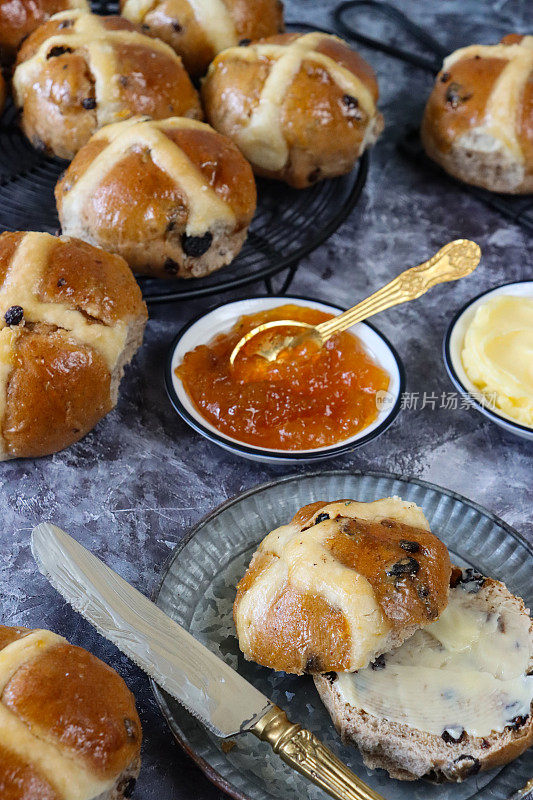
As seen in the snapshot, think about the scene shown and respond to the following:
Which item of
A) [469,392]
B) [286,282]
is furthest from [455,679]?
[286,282]

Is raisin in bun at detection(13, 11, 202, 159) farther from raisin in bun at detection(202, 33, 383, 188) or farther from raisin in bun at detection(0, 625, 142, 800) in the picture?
raisin in bun at detection(0, 625, 142, 800)

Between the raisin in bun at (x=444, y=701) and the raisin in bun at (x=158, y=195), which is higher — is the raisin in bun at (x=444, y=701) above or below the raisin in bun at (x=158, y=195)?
below

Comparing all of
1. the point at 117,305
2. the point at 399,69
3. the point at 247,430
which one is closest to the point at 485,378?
the point at 247,430

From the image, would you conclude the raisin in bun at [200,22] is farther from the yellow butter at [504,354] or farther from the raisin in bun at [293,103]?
the yellow butter at [504,354]

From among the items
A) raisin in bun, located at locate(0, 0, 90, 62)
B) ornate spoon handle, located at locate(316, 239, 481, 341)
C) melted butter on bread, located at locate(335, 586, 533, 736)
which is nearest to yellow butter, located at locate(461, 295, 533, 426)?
ornate spoon handle, located at locate(316, 239, 481, 341)

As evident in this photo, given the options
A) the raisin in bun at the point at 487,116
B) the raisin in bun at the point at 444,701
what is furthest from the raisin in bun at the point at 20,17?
the raisin in bun at the point at 444,701

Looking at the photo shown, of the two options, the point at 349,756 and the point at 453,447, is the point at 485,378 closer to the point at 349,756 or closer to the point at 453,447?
the point at 453,447
